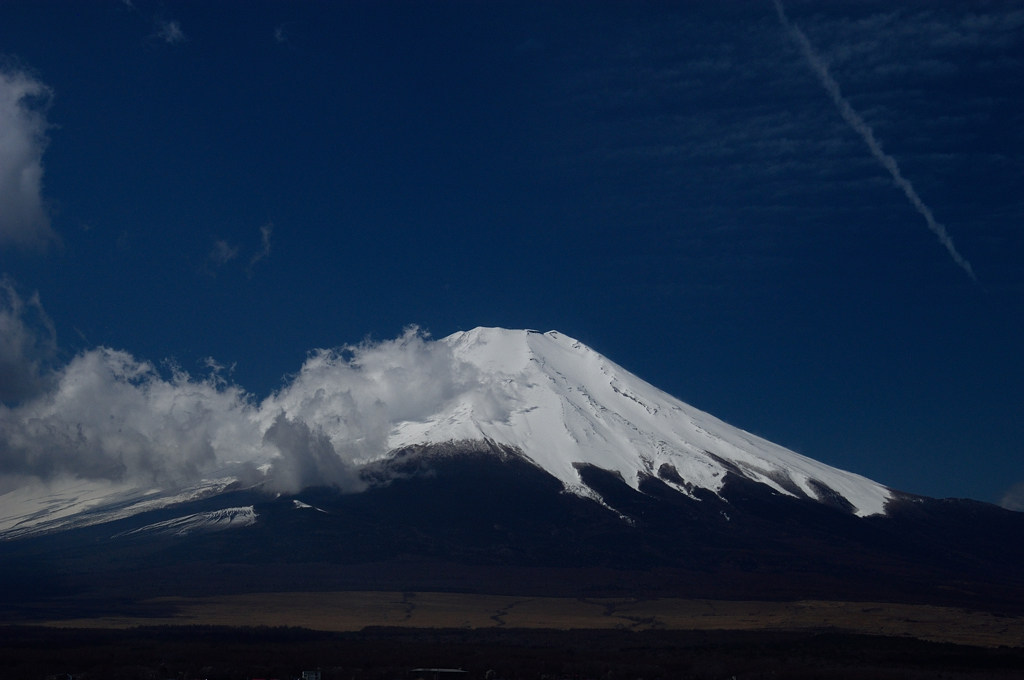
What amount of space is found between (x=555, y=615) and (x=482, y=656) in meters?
46.6

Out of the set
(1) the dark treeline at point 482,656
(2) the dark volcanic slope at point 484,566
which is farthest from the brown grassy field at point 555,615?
(1) the dark treeline at point 482,656

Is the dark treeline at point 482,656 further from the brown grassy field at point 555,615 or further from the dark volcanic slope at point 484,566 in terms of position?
the dark volcanic slope at point 484,566

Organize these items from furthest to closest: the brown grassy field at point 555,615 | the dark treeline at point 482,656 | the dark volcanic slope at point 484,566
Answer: the dark volcanic slope at point 484,566 → the brown grassy field at point 555,615 → the dark treeline at point 482,656

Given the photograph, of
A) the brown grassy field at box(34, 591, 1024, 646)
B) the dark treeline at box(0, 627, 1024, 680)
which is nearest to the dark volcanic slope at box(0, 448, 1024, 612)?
the brown grassy field at box(34, 591, 1024, 646)

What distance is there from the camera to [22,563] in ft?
587

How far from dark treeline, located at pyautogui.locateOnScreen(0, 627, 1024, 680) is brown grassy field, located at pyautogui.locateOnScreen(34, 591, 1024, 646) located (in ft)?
38.2

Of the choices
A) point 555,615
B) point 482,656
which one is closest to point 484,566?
point 555,615

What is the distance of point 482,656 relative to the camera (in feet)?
291

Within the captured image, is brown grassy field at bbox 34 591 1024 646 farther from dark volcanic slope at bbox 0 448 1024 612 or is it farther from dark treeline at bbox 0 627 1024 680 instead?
dark treeline at bbox 0 627 1024 680

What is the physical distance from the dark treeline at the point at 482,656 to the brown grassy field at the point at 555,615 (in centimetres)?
1165

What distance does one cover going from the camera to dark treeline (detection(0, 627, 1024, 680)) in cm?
7950

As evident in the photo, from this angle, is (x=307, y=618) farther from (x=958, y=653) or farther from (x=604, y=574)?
(x=958, y=653)

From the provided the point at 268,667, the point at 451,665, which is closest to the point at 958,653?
the point at 451,665

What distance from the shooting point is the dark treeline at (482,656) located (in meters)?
79.5
